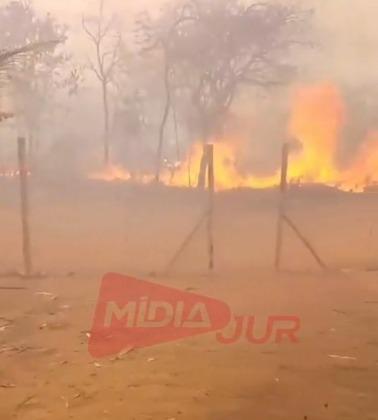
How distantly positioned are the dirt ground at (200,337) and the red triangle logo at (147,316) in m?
0.22

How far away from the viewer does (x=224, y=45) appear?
27625 millimetres

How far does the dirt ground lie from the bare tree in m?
11.7

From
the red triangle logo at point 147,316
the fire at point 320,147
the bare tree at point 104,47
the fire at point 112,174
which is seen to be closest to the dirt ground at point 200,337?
the red triangle logo at point 147,316

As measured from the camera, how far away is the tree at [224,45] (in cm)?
2725

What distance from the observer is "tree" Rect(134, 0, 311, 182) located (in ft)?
89.4

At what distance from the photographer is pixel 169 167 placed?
104 ft

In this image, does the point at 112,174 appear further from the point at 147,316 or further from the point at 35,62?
the point at 147,316

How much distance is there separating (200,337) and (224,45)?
21136 millimetres

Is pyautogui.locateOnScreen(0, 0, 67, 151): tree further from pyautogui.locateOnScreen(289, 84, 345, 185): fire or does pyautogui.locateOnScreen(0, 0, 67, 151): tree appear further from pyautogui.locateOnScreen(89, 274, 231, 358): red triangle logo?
pyautogui.locateOnScreen(89, 274, 231, 358): red triangle logo

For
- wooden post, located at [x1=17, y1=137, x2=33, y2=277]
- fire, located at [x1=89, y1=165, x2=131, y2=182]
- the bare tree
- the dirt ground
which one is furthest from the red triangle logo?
the bare tree

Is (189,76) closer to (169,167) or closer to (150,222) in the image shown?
(169,167)

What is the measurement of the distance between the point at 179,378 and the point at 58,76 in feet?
86.2

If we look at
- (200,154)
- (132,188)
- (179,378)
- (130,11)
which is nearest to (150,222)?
(132,188)

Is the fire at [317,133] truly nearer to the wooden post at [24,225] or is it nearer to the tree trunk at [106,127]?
the tree trunk at [106,127]
